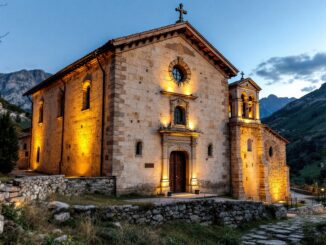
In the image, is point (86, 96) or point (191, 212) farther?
point (86, 96)

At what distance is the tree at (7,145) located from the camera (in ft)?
49.1

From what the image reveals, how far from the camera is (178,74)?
1966cm

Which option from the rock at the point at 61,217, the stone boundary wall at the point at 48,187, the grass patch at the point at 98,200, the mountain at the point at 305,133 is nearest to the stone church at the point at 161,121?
the stone boundary wall at the point at 48,187

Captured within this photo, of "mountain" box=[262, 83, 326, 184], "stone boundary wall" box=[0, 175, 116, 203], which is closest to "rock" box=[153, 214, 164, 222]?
"stone boundary wall" box=[0, 175, 116, 203]

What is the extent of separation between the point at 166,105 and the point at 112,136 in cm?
417

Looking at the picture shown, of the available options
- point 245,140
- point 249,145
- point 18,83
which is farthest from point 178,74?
point 18,83

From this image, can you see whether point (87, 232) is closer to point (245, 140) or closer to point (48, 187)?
point (48, 187)

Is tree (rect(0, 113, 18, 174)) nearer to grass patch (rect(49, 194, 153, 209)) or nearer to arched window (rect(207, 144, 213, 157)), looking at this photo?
grass patch (rect(49, 194, 153, 209))

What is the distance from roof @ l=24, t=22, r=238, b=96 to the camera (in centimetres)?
1647

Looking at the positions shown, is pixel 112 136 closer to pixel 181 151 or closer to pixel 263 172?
pixel 181 151

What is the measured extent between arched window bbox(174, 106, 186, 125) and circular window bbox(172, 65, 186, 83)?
5.95 ft

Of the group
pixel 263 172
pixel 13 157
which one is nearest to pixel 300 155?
pixel 263 172

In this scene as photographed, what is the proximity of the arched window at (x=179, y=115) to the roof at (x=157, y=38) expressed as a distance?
179 inches

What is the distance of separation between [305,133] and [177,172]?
234 feet
